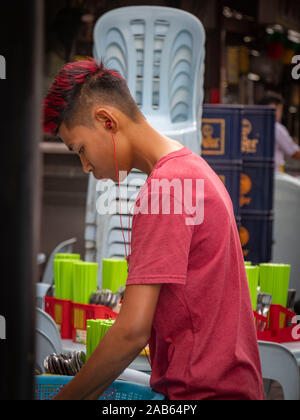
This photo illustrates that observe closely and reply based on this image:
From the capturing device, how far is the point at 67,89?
3.95 feet

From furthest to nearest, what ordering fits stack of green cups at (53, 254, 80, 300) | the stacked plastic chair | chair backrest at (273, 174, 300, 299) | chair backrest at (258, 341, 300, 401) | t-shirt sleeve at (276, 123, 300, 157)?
t-shirt sleeve at (276, 123, 300, 157) < chair backrest at (273, 174, 300, 299) < the stacked plastic chair < stack of green cups at (53, 254, 80, 300) < chair backrest at (258, 341, 300, 401)

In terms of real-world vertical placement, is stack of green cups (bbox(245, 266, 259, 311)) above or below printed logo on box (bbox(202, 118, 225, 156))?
below

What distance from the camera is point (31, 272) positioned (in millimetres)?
527

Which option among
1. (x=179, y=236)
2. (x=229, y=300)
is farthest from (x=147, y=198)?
(x=229, y=300)

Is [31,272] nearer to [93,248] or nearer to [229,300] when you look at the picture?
[229,300]

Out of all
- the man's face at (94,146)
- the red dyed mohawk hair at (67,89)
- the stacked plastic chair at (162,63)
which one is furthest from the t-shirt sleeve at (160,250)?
the stacked plastic chair at (162,63)

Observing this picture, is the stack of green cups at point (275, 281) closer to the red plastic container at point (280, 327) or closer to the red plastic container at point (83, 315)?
the red plastic container at point (280, 327)

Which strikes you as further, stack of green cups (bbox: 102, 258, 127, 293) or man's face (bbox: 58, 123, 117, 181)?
stack of green cups (bbox: 102, 258, 127, 293)

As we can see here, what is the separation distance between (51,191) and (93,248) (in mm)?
2880

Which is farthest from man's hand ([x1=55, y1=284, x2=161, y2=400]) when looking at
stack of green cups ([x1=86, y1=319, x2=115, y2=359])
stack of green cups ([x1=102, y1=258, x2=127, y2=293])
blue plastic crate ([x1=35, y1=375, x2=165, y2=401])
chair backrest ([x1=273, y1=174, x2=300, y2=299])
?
chair backrest ([x1=273, y1=174, x2=300, y2=299])

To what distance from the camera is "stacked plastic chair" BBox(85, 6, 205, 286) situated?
2.69 metres

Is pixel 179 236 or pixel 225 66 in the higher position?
pixel 225 66

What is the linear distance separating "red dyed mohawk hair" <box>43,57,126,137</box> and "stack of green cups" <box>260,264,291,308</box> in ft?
3.24

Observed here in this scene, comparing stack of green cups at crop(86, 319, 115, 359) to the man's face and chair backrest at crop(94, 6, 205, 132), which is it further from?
chair backrest at crop(94, 6, 205, 132)
